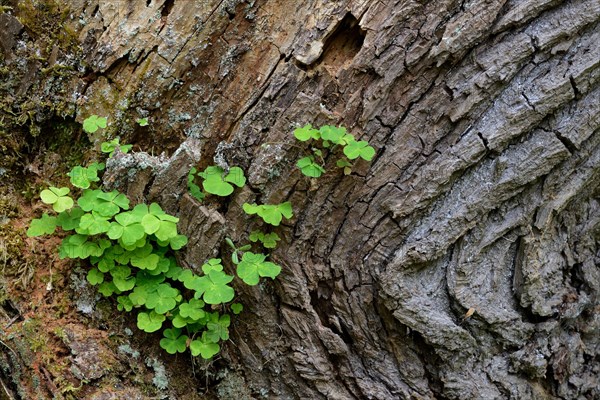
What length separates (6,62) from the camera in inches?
115

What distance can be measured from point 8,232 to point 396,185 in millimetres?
2114

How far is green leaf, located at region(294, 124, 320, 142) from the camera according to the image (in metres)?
2.56

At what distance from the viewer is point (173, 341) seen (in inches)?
106

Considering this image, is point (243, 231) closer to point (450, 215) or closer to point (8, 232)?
point (450, 215)

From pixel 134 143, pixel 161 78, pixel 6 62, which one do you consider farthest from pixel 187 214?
pixel 6 62

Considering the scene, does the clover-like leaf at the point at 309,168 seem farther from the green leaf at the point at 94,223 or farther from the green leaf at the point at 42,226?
the green leaf at the point at 42,226

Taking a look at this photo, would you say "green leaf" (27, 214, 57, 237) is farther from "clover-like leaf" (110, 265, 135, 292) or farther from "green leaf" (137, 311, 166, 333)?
"green leaf" (137, 311, 166, 333)

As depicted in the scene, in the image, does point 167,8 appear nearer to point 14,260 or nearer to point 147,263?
point 147,263

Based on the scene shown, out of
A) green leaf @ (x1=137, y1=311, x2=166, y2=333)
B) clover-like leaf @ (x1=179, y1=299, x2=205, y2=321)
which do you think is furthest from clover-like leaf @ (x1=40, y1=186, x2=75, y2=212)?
clover-like leaf @ (x1=179, y1=299, x2=205, y2=321)

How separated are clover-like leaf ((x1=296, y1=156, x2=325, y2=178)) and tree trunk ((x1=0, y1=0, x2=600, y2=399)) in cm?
8

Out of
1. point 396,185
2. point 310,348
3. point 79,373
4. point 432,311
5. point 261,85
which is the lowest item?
point 79,373

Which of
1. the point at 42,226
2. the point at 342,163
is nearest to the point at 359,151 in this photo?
the point at 342,163

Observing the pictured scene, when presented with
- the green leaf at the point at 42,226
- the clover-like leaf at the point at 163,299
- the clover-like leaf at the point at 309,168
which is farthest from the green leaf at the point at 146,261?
the clover-like leaf at the point at 309,168

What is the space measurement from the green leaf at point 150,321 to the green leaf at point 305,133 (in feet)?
3.83
